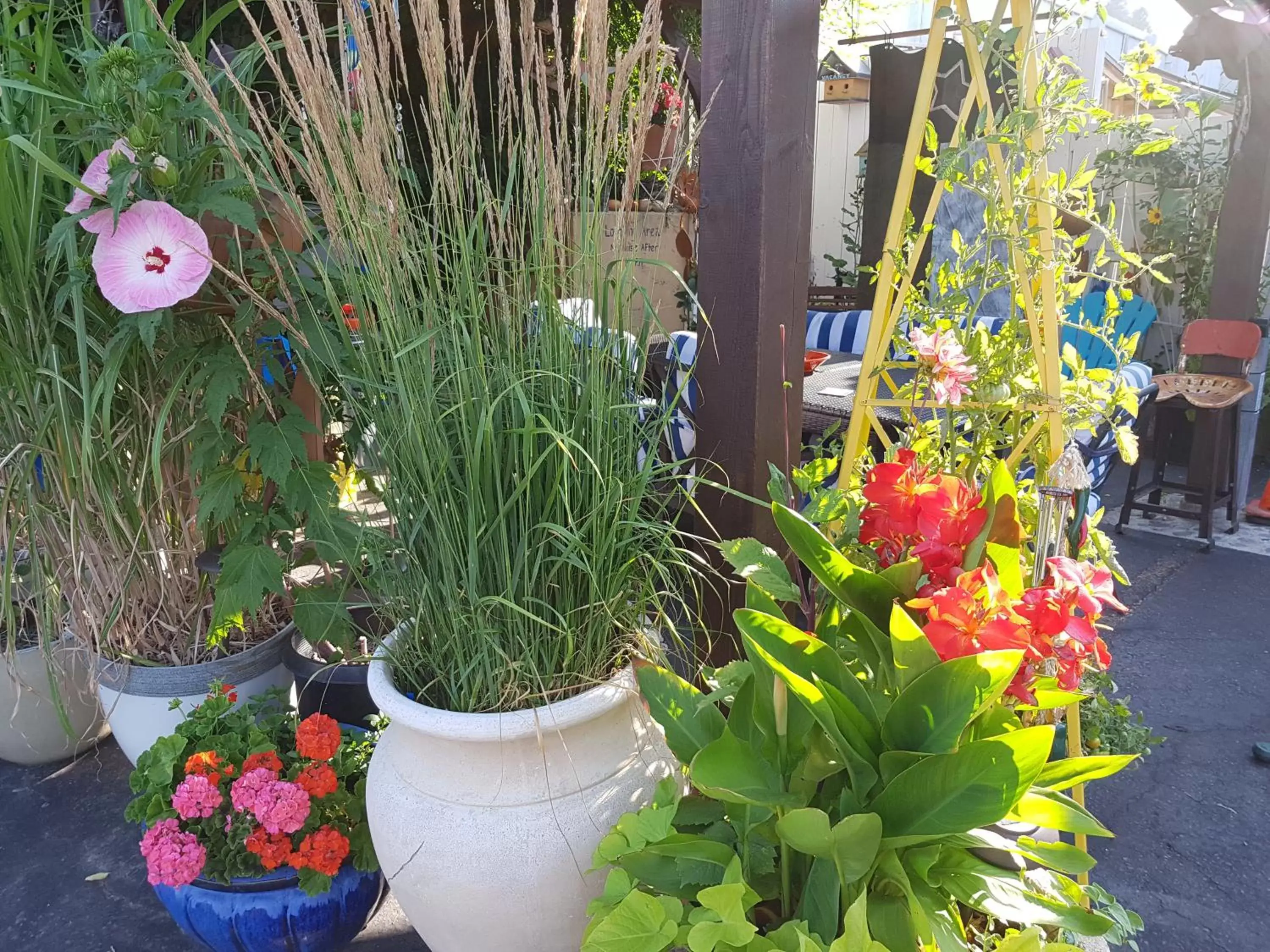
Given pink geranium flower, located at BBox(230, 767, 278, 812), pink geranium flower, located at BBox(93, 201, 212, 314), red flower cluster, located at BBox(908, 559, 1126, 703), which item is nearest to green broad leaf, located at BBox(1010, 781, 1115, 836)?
red flower cluster, located at BBox(908, 559, 1126, 703)

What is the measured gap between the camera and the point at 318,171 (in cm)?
113

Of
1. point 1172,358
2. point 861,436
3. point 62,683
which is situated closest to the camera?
point 861,436

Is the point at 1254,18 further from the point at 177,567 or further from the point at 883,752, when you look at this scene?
the point at 177,567

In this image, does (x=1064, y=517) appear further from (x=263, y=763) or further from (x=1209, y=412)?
(x=1209, y=412)

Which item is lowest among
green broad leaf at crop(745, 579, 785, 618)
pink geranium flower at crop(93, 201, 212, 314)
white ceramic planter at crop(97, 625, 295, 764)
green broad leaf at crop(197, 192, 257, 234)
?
white ceramic planter at crop(97, 625, 295, 764)

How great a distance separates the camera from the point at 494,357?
1214mm

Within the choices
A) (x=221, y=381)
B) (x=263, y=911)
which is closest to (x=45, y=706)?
(x=263, y=911)

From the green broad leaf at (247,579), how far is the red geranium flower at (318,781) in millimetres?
282

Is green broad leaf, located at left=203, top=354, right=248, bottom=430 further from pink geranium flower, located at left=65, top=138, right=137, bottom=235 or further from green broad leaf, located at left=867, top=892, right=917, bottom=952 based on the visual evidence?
green broad leaf, located at left=867, top=892, right=917, bottom=952

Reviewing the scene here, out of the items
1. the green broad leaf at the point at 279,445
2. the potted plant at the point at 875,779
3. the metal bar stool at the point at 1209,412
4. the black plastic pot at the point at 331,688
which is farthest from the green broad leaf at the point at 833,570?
the metal bar stool at the point at 1209,412

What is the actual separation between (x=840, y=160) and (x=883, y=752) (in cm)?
819

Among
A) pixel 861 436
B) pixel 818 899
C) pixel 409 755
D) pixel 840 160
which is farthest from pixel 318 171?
pixel 840 160

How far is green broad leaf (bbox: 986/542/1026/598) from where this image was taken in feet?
3.29

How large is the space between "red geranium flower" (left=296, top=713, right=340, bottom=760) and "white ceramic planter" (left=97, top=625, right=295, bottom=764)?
1.17 ft
